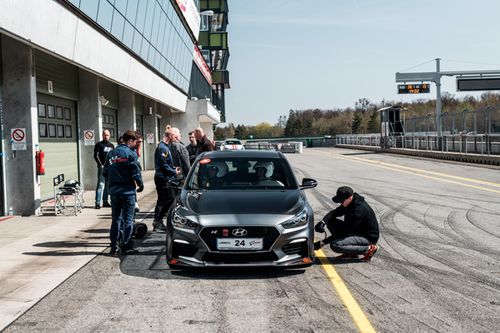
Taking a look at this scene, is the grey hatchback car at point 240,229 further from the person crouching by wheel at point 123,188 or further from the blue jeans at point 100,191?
the blue jeans at point 100,191

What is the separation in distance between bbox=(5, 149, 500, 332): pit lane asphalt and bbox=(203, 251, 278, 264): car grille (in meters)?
0.25

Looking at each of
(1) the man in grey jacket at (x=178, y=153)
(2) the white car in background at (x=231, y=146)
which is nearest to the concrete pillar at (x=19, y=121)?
(1) the man in grey jacket at (x=178, y=153)

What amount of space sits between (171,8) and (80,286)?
23.4m

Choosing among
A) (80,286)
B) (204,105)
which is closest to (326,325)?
(80,286)

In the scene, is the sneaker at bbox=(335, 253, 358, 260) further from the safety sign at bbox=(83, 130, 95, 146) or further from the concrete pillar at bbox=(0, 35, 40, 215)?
the safety sign at bbox=(83, 130, 95, 146)

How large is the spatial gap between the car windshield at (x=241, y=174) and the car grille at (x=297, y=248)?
1238 mm

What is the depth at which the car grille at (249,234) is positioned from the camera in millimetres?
6176

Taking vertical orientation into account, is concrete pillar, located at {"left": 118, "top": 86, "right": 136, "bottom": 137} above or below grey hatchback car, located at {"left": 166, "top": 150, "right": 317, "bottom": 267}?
above

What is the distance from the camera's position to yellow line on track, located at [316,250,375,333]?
4762 mm

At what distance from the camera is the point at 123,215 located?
788 centimetres

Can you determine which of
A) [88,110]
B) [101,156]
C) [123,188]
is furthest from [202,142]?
[88,110]

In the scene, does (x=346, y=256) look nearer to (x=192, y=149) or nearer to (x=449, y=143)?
(x=192, y=149)

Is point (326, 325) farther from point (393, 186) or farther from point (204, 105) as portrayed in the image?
point (204, 105)

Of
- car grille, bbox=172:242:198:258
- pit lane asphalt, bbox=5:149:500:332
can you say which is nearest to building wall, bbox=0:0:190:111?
pit lane asphalt, bbox=5:149:500:332
